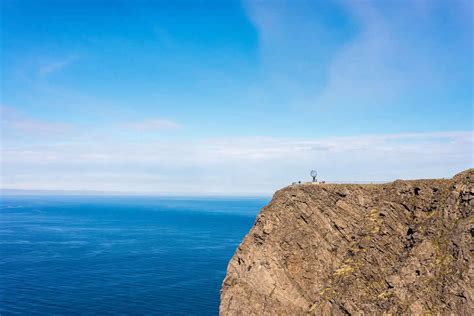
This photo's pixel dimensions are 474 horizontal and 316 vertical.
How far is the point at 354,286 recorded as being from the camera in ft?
171

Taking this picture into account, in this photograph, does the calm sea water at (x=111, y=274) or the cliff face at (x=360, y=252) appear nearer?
the cliff face at (x=360, y=252)

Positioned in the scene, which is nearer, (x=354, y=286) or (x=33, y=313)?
(x=354, y=286)

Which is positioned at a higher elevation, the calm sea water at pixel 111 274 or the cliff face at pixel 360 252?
the cliff face at pixel 360 252

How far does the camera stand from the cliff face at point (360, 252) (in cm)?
4616

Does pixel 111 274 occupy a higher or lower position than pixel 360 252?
lower

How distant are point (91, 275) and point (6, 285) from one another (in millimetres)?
23532

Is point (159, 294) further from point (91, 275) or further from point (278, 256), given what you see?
point (278, 256)

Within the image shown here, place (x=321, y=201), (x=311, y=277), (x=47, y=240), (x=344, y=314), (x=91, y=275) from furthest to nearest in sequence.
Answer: (x=47, y=240) < (x=91, y=275) < (x=321, y=201) < (x=311, y=277) < (x=344, y=314)

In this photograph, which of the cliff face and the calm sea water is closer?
the cliff face

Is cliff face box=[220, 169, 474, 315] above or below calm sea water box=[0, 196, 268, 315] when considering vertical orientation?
above

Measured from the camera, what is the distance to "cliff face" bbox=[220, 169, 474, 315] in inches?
1817

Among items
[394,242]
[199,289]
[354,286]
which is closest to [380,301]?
[354,286]

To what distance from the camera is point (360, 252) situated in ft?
181

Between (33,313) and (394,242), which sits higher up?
(394,242)
